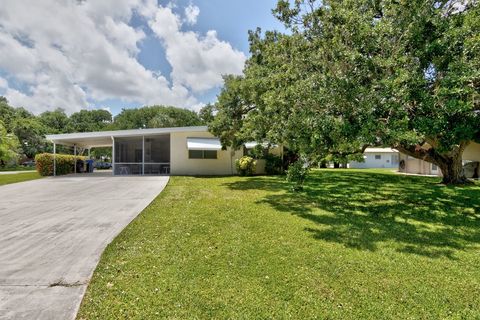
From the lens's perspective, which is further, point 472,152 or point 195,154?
point 195,154

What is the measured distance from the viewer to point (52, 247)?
18.1 ft

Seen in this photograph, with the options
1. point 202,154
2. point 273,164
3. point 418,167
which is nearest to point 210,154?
point 202,154

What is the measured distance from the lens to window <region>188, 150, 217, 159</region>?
75.3 ft

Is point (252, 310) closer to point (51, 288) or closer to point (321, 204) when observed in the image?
point (51, 288)

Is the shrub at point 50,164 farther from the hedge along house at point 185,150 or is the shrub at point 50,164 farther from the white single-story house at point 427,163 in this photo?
the white single-story house at point 427,163

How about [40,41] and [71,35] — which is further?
[40,41]

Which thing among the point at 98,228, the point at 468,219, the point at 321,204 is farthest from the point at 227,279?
the point at 468,219

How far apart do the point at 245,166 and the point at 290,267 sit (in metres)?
17.5

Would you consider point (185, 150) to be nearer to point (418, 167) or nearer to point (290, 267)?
point (290, 267)

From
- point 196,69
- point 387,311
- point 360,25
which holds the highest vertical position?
point 196,69

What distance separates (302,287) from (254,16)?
1478 centimetres

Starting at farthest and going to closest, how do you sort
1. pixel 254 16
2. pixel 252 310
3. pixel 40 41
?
pixel 40 41
pixel 254 16
pixel 252 310

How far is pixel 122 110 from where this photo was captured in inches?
2849

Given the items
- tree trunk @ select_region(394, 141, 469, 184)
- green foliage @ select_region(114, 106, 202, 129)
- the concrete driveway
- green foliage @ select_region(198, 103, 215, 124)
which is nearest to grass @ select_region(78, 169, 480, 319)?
the concrete driveway
